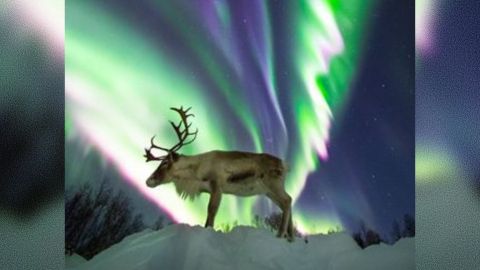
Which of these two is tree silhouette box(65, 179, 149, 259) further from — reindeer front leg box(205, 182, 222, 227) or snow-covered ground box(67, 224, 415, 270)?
reindeer front leg box(205, 182, 222, 227)

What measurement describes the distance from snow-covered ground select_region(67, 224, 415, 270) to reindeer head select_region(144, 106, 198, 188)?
0.20 meters

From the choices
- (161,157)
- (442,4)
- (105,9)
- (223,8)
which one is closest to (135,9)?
(105,9)

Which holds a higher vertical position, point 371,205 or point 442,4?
point 442,4

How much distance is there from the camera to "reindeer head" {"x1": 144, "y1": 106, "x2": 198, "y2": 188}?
275 centimetres

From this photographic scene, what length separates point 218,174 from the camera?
9.08 feet

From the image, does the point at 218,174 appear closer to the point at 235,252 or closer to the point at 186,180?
the point at 186,180

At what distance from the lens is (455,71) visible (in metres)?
2.79

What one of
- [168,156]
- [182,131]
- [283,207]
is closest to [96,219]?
[168,156]

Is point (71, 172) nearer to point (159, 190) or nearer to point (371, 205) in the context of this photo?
point (159, 190)

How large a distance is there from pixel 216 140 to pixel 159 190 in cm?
31

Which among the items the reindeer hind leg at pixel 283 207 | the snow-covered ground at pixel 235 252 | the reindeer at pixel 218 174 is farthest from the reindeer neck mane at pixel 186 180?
the reindeer hind leg at pixel 283 207

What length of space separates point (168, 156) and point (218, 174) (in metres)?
0.22

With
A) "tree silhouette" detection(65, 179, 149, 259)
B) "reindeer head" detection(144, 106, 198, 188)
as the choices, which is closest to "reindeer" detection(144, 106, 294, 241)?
"reindeer head" detection(144, 106, 198, 188)

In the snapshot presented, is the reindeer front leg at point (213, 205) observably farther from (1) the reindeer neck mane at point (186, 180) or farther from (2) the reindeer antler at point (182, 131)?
(2) the reindeer antler at point (182, 131)
